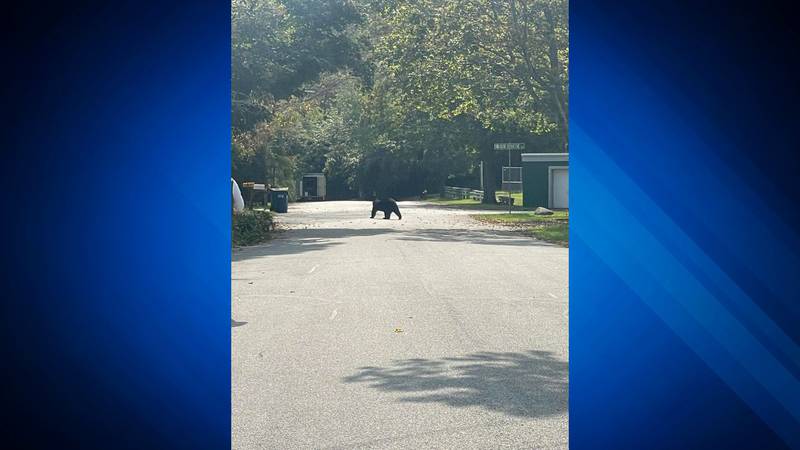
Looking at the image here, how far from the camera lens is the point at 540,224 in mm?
44250

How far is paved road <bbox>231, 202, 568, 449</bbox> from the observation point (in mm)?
7613

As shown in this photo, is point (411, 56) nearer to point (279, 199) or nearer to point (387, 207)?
point (387, 207)

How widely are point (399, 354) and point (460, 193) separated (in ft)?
249

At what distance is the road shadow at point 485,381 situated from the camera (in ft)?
28.1

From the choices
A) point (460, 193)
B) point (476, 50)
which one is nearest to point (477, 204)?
point (460, 193)

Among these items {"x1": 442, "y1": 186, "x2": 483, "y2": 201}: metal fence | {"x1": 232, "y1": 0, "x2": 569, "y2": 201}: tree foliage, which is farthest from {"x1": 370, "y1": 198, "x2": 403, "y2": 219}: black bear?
{"x1": 442, "y1": 186, "x2": 483, "y2": 201}: metal fence

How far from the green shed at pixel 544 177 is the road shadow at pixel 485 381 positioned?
170ft

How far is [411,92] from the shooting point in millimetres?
45594
